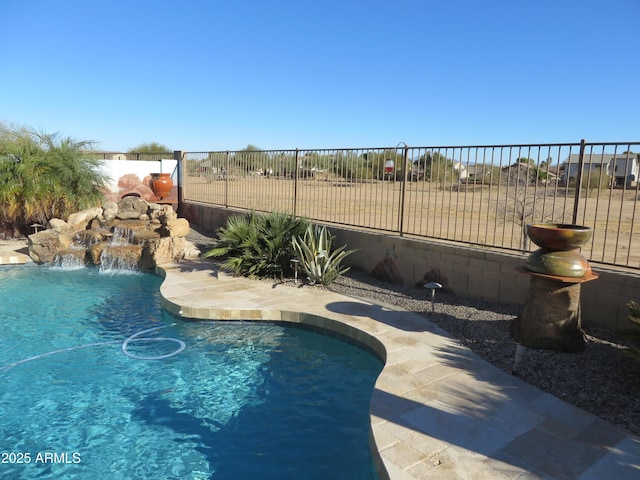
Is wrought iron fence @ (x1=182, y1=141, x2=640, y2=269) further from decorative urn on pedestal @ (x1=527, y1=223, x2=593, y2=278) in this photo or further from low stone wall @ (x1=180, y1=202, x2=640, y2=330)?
decorative urn on pedestal @ (x1=527, y1=223, x2=593, y2=278)

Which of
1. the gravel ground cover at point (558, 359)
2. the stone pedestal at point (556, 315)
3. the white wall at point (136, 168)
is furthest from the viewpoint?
the white wall at point (136, 168)

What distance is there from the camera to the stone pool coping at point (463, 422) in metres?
2.79

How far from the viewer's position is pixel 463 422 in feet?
10.9

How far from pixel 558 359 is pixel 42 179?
11717 millimetres

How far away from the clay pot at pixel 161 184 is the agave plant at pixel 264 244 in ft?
19.6

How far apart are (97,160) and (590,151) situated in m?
11.9

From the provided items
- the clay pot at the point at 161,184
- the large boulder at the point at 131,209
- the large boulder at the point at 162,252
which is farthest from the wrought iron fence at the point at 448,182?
the large boulder at the point at 162,252

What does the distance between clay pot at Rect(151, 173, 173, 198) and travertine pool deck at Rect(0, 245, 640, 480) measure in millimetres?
9620

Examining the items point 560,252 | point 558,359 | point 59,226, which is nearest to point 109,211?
point 59,226

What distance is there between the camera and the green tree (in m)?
10.7

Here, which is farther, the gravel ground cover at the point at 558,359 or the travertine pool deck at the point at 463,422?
the gravel ground cover at the point at 558,359

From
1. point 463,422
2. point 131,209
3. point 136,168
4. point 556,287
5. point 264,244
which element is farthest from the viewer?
point 136,168

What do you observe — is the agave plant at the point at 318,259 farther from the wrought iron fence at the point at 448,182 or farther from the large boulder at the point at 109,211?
the large boulder at the point at 109,211

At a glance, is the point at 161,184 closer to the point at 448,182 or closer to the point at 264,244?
the point at 264,244
